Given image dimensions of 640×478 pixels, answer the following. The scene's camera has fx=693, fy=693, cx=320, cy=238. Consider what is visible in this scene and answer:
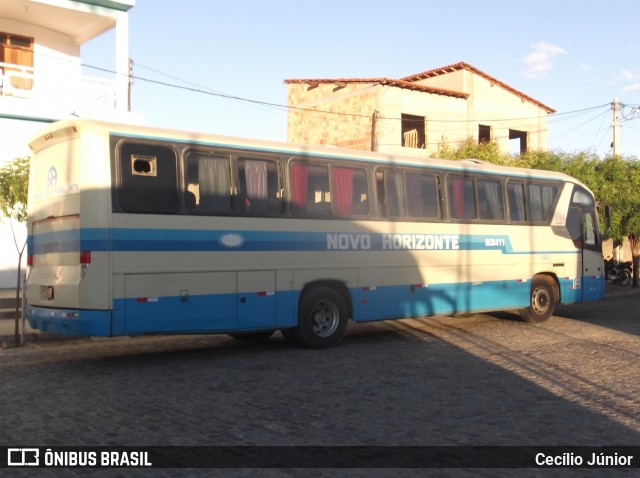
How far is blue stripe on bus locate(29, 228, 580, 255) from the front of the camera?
8984 mm

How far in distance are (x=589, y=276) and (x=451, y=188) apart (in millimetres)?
4803

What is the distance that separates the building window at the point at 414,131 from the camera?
3306 centimetres

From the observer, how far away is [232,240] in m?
10.1

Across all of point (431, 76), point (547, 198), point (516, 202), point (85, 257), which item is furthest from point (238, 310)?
point (431, 76)

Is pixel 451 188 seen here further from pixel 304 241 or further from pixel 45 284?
pixel 45 284

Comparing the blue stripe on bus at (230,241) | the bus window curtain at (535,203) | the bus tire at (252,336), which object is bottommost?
the bus tire at (252,336)

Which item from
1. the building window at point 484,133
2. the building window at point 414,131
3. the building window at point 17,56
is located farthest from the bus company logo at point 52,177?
the building window at point 484,133

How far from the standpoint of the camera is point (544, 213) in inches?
579

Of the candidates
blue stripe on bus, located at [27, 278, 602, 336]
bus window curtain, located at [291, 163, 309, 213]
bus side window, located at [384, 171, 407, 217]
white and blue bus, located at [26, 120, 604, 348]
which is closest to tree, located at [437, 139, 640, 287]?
white and blue bus, located at [26, 120, 604, 348]

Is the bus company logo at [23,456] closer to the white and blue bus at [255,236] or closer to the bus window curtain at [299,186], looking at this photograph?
the white and blue bus at [255,236]

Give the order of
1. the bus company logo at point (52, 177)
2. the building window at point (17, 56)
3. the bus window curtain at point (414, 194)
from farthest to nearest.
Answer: the building window at point (17, 56) → the bus window curtain at point (414, 194) → the bus company logo at point (52, 177)

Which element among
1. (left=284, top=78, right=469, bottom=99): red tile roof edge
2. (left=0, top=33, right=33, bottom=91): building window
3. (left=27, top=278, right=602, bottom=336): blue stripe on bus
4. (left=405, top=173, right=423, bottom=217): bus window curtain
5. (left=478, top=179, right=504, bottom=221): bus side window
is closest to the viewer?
(left=27, top=278, right=602, bottom=336): blue stripe on bus

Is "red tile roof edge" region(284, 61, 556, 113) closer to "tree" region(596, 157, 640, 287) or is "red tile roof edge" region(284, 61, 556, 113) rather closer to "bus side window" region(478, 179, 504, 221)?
"tree" region(596, 157, 640, 287)

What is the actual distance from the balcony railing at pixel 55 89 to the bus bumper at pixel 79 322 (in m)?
11.1
